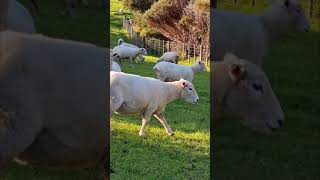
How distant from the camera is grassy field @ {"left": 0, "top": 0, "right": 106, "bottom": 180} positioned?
0.63m

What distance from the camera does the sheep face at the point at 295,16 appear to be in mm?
638

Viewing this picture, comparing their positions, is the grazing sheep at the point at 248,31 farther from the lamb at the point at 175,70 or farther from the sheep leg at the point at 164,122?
the sheep leg at the point at 164,122

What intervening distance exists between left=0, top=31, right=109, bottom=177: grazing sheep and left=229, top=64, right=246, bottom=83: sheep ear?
18 cm

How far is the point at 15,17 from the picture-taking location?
59cm

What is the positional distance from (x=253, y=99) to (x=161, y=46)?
0.88 ft

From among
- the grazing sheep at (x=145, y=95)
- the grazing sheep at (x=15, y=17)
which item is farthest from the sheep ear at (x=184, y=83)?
the grazing sheep at (x=15, y=17)

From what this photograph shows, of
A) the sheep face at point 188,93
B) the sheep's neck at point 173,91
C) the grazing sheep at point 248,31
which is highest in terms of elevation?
the grazing sheep at point 248,31

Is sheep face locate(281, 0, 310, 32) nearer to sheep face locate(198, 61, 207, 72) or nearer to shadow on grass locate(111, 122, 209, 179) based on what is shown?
Result: sheep face locate(198, 61, 207, 72)

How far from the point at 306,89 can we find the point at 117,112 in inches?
16.1

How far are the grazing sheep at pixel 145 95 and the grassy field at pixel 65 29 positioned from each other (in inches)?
6.6

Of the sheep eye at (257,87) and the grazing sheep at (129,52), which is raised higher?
the grazing sheep at (129,52)

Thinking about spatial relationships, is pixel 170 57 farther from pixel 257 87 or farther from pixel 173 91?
pixel 257 87

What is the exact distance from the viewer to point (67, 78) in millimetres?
569

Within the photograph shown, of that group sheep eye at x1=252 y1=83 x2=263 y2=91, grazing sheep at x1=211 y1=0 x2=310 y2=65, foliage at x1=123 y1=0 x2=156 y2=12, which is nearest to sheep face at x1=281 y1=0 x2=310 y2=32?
grazing sheep at x1=211 y1=0 x2=310 y2=65
